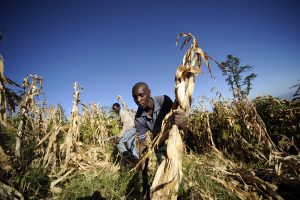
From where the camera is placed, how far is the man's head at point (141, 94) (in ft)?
8.72

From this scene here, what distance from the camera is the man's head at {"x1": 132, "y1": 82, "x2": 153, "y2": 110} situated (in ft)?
8.72

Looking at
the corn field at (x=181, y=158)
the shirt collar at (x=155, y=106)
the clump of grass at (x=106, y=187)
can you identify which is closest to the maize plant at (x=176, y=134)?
the corn field at (x=181, y=158)

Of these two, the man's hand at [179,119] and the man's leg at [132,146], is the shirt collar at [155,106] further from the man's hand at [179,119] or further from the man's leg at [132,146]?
the man's leg at [132,146]

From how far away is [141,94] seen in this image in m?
2.67

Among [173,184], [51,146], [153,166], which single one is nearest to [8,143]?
[51,146]

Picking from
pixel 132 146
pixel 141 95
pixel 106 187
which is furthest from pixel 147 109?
pixel 132 146

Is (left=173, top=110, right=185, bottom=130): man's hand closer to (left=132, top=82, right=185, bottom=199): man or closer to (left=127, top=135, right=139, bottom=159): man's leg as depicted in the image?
(left=132, top=82, right=185, bottom=199): man

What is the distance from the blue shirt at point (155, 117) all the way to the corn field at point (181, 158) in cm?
36

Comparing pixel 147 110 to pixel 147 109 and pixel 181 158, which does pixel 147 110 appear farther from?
pixel 181 158

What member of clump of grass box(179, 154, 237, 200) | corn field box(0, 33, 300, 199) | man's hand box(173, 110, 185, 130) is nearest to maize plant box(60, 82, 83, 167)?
corn field box(0, 33, 300, 199)

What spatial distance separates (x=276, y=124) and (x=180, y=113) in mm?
3253

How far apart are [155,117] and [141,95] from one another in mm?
430

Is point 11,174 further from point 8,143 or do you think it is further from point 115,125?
point 115,125

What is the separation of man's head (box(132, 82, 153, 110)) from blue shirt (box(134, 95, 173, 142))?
0.20 meters
